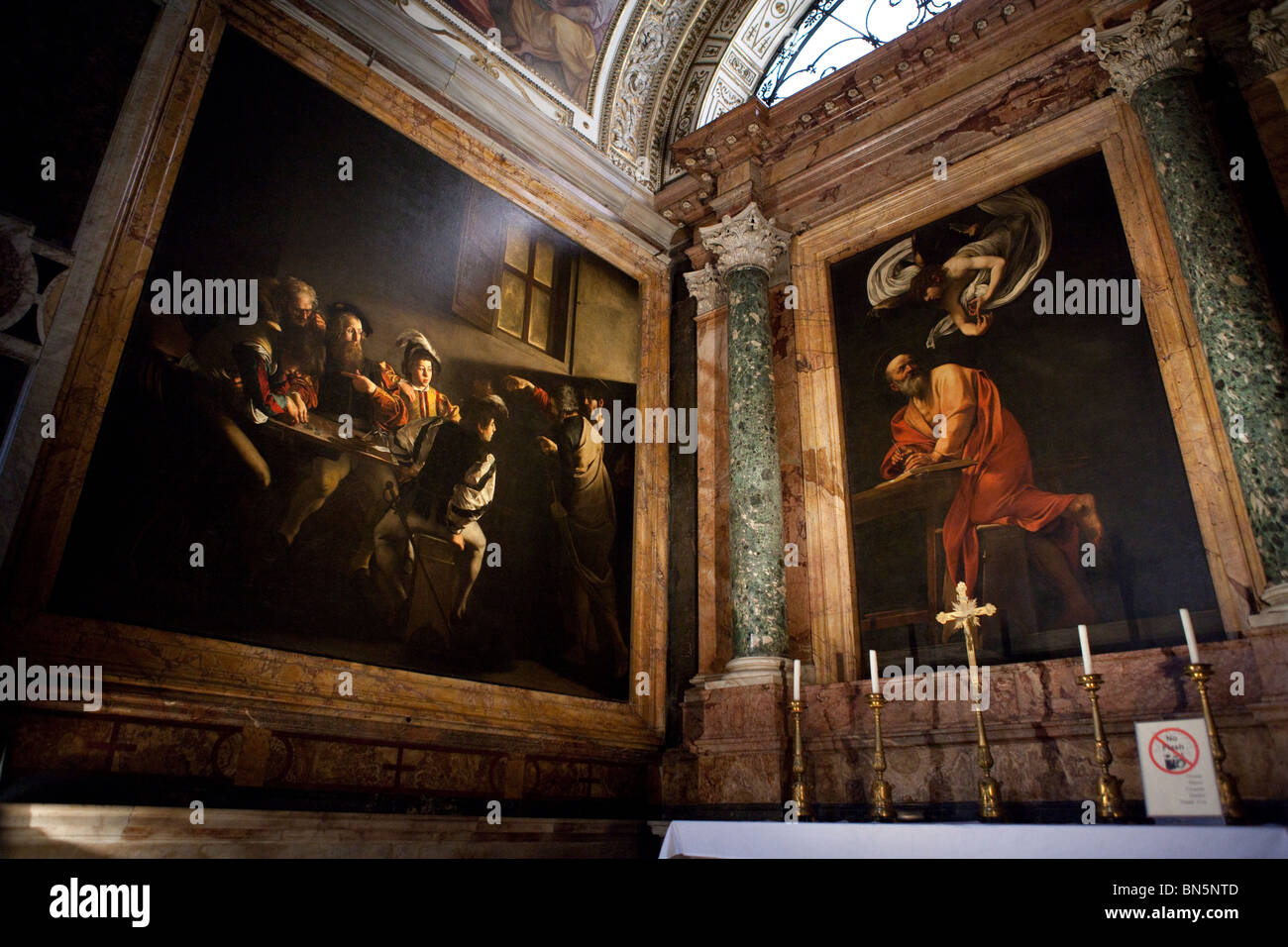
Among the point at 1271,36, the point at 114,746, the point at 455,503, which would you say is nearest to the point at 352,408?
the point at 455,503

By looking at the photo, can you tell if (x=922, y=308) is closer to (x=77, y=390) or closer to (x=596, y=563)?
(x=596, y=563)

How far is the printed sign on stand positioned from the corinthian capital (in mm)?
5385

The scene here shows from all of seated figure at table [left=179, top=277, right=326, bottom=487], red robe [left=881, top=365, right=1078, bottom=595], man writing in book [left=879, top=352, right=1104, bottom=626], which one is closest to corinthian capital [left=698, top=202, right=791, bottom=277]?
man writing in book [left=879, top=352, right=1104, bottom=626]

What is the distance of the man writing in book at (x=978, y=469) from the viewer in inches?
224

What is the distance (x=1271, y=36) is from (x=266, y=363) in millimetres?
7272

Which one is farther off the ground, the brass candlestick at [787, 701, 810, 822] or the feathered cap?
the feathered cap

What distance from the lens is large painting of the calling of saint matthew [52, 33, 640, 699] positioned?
5.01 metres

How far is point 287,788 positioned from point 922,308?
6.07 meters

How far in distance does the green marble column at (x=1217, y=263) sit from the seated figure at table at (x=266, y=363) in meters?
5.98

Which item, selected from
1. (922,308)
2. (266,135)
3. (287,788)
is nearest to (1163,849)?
(287,788)

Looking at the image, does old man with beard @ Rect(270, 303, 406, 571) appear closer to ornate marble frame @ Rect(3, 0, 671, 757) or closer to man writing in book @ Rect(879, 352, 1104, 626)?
ornate marble frame @ Rect(3, 0, 671, 757)
